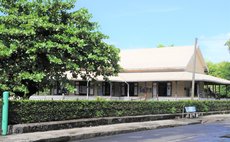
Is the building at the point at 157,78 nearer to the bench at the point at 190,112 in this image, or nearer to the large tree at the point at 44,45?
the bench at the point at 190,112

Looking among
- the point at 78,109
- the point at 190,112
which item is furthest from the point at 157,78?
the point at 78,109

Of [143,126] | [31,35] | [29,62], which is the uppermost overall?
[31,35]

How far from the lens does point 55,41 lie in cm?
1942

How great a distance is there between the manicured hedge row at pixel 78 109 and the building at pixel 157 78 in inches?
682

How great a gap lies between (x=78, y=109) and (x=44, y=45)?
3911mm

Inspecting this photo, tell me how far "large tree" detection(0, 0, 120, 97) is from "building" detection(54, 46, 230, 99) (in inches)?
1006

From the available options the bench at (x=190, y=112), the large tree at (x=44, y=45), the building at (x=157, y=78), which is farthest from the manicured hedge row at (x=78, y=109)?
the building at (x=157, y=78)

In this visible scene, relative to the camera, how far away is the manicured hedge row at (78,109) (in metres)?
17.1

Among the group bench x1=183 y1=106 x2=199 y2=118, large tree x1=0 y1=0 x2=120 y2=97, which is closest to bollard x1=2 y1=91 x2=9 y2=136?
large tree x1=0 y1=0 x2=120 y2=97

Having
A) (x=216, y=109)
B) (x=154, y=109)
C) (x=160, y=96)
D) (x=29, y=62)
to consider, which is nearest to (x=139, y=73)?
(x=160, y=96)

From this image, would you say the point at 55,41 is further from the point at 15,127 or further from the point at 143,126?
the point at 143,126

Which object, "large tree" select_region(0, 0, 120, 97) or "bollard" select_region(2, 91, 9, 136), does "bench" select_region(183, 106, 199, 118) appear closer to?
"large tree" select_region(0, 0, 120, 97)

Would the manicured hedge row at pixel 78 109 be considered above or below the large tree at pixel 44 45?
below

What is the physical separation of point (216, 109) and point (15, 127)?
2648cm
